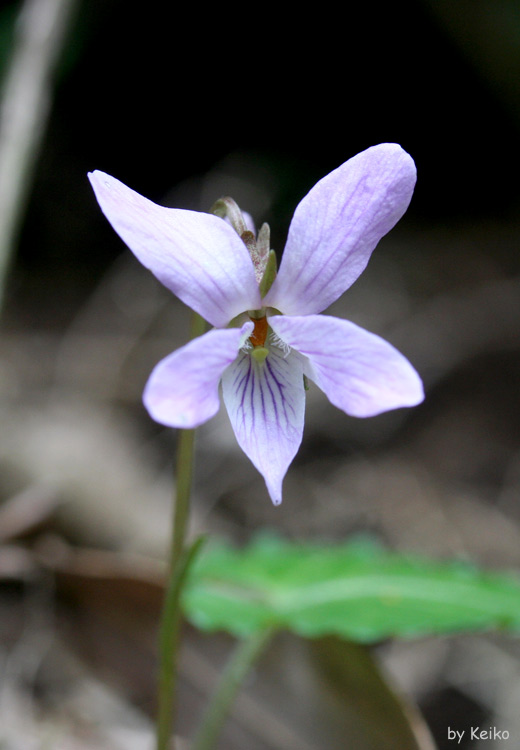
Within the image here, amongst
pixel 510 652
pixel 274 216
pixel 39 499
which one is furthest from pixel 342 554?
pixel 274 216

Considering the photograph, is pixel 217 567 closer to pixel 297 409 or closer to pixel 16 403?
pixel 297 409

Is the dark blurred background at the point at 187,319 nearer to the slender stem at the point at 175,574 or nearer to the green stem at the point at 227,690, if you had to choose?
the green stem at the point at 227,690

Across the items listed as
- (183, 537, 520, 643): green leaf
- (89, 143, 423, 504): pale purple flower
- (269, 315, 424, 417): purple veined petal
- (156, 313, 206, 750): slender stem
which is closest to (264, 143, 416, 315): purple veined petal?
(89, 143, 423, 504): pale purple flower

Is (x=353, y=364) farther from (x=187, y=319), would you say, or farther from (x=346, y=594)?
(x=187, y=319)

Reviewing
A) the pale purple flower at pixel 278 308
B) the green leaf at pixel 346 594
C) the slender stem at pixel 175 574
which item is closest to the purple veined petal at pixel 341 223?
the pale purple flower at pixel 278 308

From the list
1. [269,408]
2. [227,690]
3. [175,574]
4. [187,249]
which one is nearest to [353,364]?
[269,408]

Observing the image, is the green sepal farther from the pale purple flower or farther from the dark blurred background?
the dark blurred background
